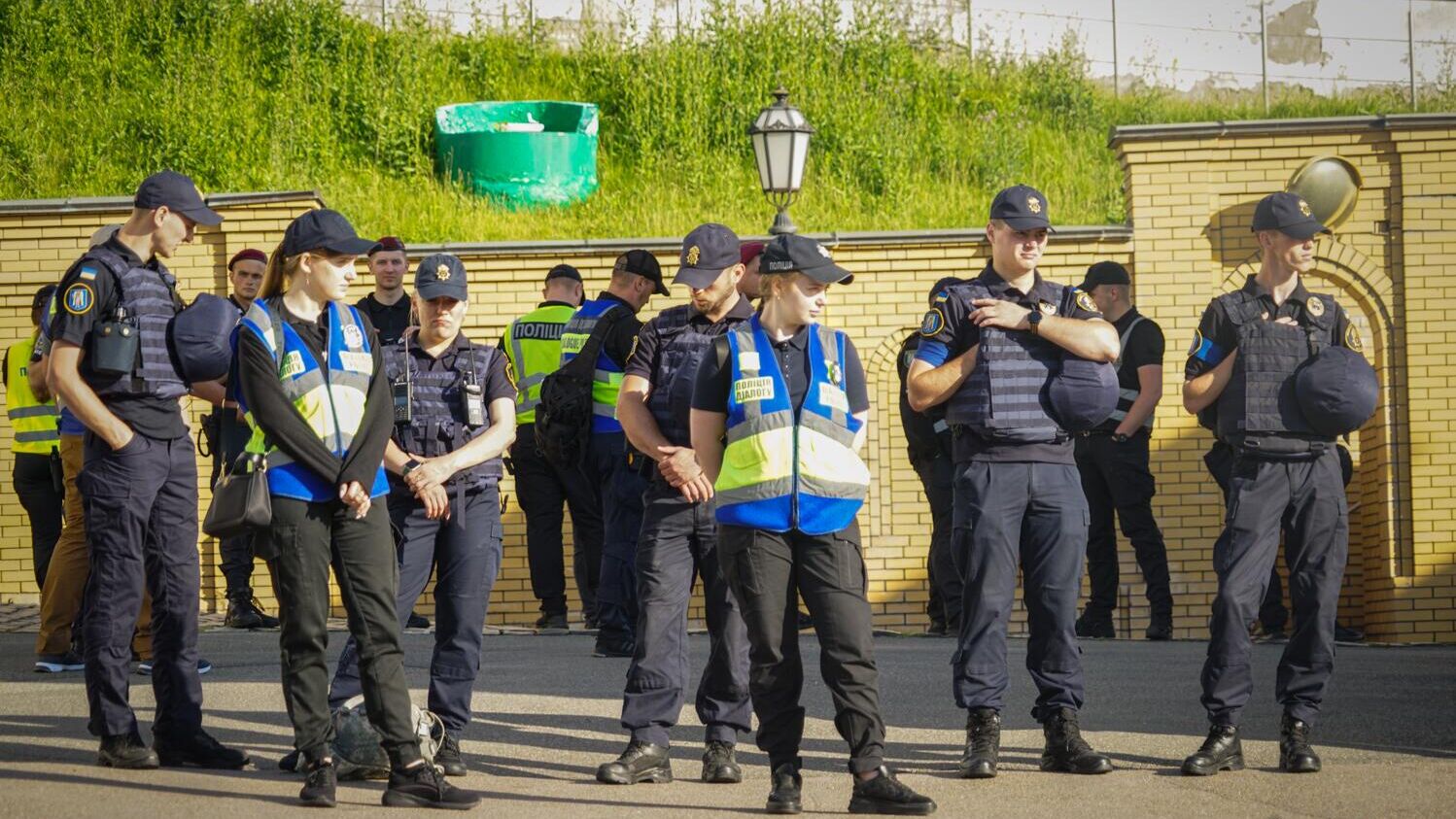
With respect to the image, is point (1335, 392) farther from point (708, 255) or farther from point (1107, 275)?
point (1107, 275)

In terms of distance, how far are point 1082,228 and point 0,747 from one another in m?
9.45

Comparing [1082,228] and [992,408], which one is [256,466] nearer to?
[992,408]

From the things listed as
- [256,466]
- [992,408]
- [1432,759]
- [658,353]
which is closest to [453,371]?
[658,353]

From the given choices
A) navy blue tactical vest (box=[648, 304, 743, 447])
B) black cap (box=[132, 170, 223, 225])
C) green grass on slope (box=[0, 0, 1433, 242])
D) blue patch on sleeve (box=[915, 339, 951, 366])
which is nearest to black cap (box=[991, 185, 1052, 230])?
blue patch on sleeve (box=[915, 339, 951, 366])

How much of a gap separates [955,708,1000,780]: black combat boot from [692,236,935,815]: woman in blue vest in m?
0.82

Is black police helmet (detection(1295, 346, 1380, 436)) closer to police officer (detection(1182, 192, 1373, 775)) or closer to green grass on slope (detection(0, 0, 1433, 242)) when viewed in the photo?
police officer (detection(1182, 192, 1373, 775))

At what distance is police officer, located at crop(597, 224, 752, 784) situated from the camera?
722cm

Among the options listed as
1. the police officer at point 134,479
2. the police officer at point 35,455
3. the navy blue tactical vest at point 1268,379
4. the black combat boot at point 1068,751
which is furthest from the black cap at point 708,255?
the police officer at point 35,455

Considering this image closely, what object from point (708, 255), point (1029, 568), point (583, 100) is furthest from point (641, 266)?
point (583, 100)

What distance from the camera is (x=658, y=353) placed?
25.0ft

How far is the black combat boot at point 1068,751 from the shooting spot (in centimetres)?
722

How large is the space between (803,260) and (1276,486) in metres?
2.37

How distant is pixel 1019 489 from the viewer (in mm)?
7312

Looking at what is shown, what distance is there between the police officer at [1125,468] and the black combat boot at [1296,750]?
5261 mm
